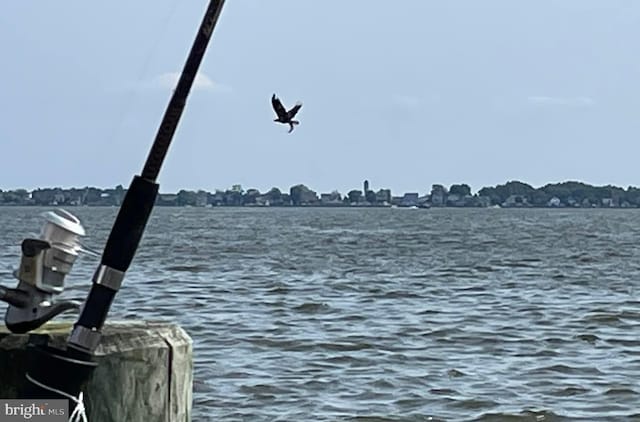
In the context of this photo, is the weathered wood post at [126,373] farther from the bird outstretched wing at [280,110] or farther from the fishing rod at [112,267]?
the bird outstretched wing at [280,110]

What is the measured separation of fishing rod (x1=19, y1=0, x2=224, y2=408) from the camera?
146 inches

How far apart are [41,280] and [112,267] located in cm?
38

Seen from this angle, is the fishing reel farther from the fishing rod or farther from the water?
the water

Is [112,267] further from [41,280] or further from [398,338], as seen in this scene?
[398,338]

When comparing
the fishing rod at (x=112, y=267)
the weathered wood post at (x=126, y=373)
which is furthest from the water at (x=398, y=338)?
the fishing rod at (x=112, y=267)

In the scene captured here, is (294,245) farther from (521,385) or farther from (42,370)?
(42,370)

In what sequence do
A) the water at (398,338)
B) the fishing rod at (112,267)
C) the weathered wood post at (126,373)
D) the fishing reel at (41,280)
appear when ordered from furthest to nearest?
the water at (398,338), the fishing reel at (41,280), the weathered wood post at (126,373), the fishing rod at (112,267)

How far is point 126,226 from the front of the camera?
3.80 meters

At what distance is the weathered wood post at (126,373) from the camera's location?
3.91 metres

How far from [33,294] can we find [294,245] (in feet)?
171

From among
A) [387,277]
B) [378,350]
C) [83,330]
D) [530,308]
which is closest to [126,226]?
[83,330]

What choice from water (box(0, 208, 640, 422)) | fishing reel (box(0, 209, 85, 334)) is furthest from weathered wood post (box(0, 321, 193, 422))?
water (box(0, 208, 640, 422))

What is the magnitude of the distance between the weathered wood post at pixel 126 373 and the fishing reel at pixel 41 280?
57mm

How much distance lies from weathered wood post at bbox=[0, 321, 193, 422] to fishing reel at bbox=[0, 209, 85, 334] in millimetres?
57
